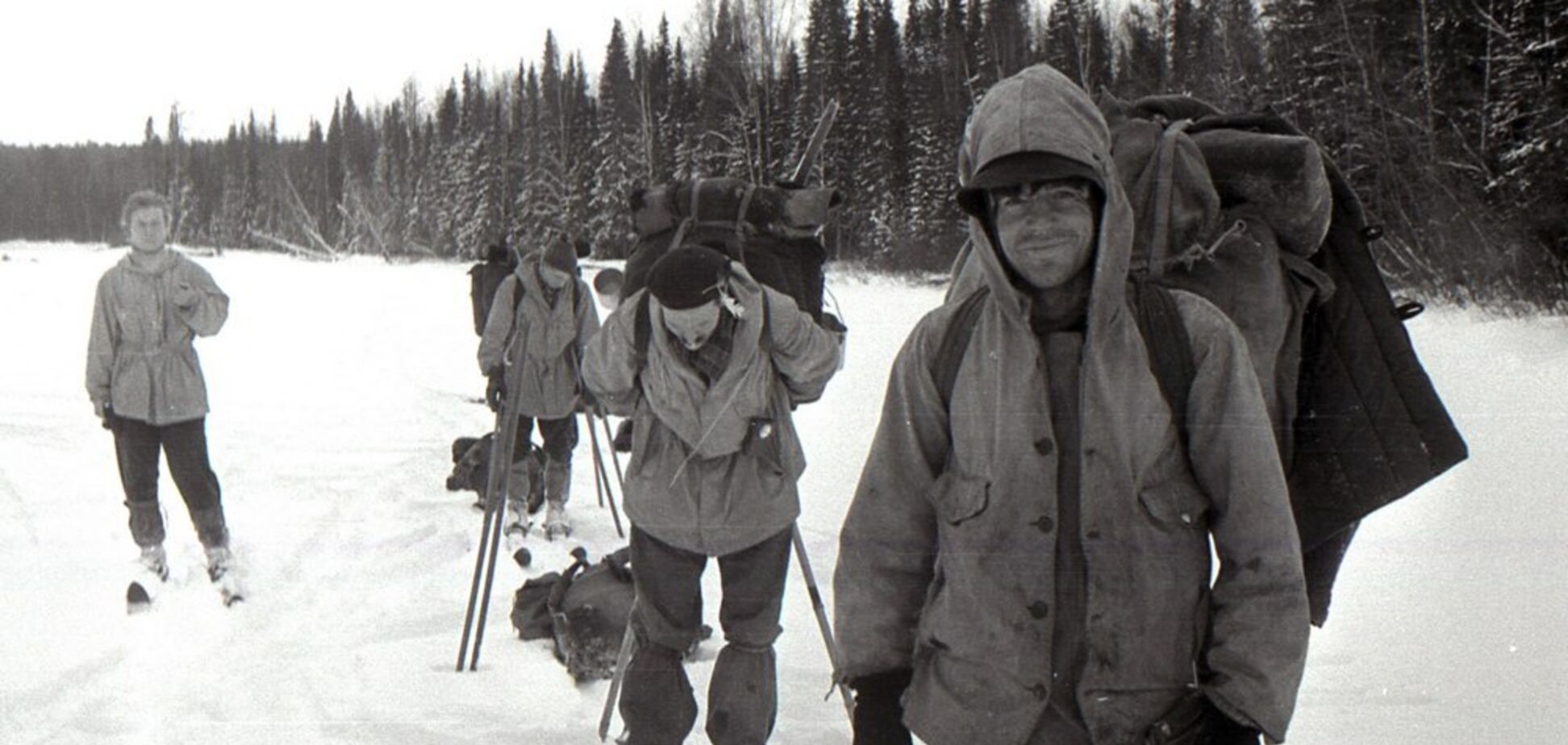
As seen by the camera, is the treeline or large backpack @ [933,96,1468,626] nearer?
large backpack @ [933,96,1468,626]

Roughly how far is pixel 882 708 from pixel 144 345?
511 centimetres

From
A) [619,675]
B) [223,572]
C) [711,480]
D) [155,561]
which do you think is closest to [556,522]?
[223,572]

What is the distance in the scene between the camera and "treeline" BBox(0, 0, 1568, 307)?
1564 centimetres

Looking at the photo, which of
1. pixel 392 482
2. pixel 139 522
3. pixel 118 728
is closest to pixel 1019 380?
pixel 118 728

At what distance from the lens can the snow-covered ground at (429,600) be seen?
13.4 ft

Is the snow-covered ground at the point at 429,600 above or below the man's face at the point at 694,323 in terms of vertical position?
below

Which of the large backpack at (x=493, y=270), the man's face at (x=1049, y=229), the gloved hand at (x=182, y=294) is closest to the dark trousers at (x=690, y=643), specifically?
the man's face at (x=1049, y=229)

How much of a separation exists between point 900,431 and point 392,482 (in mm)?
7844

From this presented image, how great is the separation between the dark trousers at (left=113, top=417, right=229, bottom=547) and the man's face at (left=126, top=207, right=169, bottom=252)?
2.92 feet

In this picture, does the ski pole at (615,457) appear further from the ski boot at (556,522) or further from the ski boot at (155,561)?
the ski boot at (155,561)

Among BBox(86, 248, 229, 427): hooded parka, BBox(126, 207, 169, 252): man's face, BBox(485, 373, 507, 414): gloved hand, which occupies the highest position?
BBox(126, 207, 169, 252): man's face

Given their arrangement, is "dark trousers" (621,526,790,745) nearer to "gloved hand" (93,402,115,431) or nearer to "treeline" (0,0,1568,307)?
"treeline" (0,0,1568,307)

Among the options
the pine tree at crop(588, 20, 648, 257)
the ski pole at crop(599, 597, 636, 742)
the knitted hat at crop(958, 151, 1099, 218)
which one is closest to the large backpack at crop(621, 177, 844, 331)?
the ski pole at crop(599, 597, 636, 742)

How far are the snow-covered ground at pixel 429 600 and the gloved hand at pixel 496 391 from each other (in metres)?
0.91
